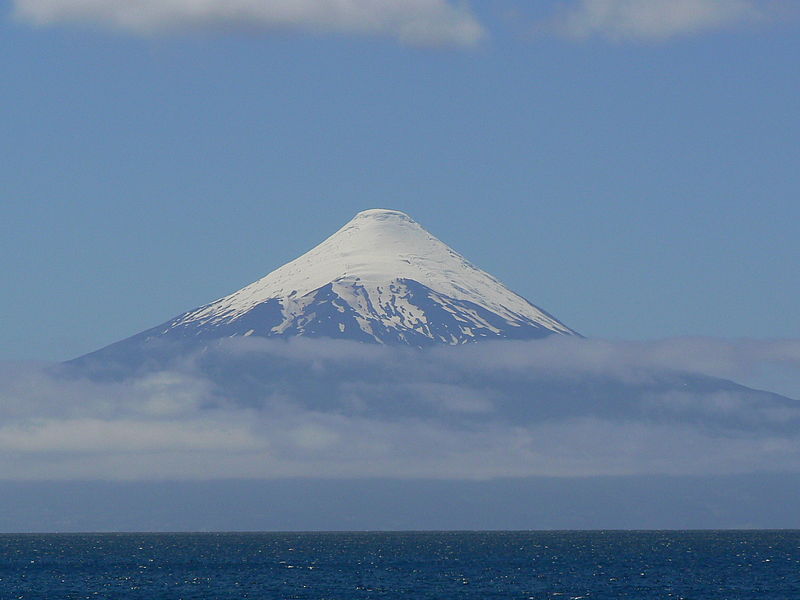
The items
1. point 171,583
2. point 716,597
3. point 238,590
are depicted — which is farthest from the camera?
point 171,583

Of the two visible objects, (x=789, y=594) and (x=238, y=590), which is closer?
(x=789, y=594)

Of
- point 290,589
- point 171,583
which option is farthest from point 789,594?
point 171,583

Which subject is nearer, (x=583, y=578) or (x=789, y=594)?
(x=789, y=594)

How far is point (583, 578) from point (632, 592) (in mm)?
28686

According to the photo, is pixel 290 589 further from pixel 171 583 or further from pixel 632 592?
pixel 632 592

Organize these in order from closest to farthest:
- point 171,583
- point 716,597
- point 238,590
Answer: point 716,597, point 238,590, point 171,583

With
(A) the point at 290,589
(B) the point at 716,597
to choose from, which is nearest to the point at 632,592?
(B) the point at 716,597

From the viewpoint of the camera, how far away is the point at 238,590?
16238 cm

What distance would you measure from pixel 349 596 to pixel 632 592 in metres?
30.4

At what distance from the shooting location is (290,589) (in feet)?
538

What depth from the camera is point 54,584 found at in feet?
590

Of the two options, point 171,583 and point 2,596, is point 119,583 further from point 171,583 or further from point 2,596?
point 2,596

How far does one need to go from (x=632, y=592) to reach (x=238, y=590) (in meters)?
42.8

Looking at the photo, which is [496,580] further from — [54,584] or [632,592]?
[54,584]
